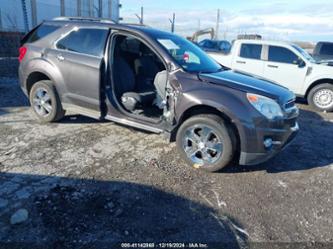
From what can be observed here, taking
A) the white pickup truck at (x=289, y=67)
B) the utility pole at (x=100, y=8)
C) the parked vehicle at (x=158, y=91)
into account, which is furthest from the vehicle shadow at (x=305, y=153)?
the utility pole at (x=100, y=8)

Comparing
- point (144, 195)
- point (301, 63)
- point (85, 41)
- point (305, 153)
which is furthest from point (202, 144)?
point (301, 63)

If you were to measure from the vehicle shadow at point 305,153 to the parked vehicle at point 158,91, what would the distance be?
0.52 metres

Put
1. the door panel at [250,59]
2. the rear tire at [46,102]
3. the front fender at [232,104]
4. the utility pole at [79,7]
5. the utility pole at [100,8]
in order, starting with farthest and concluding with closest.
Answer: the utility pole at [100,8] → the utility pole at [79,7] → the door panel at [250,59] → the rear tire at [46,102] → the front fender at [232,104]

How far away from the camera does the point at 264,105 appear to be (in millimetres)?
3576

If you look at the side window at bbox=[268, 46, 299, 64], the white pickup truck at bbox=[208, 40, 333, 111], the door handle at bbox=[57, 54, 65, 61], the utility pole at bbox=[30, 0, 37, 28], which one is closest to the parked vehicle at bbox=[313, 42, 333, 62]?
the white pickup truck at bbox=[208, 40, 333, 111]

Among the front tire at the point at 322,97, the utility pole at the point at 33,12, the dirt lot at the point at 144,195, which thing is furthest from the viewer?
the utility pole at the point at 33,12

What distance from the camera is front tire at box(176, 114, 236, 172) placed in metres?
3.66

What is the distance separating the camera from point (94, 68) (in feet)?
14.5

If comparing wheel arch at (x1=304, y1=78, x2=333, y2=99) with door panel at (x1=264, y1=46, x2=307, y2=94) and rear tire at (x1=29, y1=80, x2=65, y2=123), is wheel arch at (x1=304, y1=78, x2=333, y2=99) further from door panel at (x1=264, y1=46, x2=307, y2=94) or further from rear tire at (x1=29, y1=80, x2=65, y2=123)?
rear tire at (x1=29, y1=80, x2=65, y2=123)

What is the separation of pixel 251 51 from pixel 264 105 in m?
5.63

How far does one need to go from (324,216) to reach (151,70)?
357 centimetres

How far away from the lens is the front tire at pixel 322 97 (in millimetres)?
7734

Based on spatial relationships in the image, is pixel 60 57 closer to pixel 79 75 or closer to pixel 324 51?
pixel 79 75

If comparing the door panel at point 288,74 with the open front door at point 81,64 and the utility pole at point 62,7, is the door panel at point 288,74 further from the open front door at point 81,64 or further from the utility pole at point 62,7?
the utility pole at point 62,7
